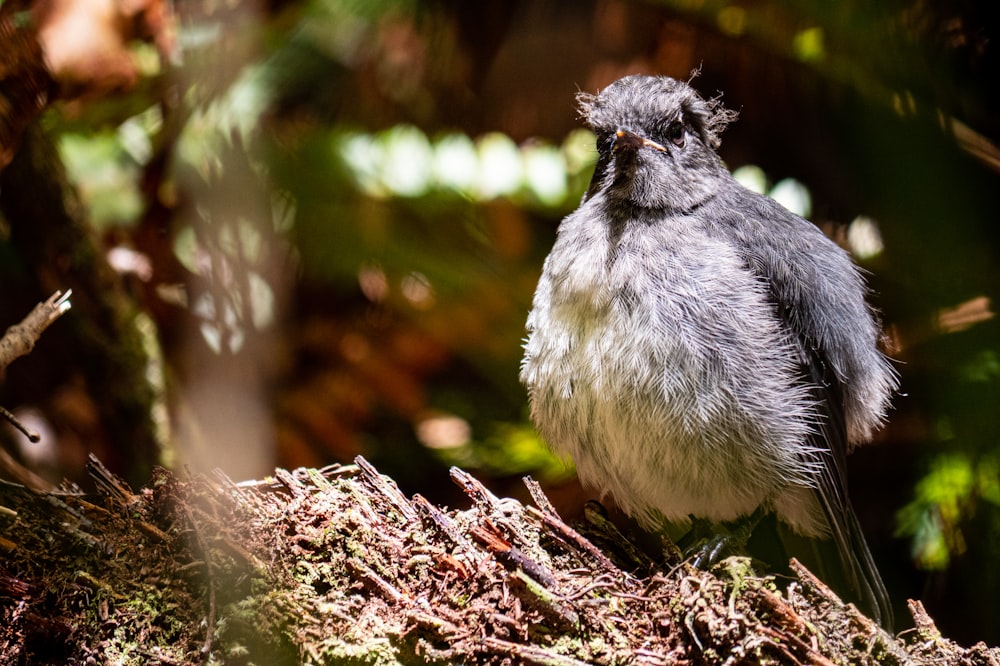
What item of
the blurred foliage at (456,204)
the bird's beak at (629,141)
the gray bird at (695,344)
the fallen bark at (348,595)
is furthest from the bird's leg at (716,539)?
the bird's beak at (629,141)

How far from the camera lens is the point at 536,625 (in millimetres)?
1816

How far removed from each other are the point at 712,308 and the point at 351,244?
1.98m

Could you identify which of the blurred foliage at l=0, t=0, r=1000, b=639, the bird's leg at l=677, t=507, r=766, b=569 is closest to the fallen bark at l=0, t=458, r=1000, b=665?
the bird's leg at l=677, t=507, r=766, b=569

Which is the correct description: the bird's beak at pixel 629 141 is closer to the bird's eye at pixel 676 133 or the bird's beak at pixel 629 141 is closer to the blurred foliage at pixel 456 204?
the bird's eye at pixel 676 133

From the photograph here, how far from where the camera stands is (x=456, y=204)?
13.2 feet

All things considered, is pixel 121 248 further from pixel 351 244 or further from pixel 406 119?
pixel 406 119

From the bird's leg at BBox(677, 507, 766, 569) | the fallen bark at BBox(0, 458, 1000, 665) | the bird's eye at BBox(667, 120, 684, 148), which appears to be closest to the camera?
the fallen bark at BBox(0, 458, 1000, 665)

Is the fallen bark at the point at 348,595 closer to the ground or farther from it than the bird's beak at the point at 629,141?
closer to the ground

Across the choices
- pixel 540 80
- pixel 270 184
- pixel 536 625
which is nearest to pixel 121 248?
pixel 270 184

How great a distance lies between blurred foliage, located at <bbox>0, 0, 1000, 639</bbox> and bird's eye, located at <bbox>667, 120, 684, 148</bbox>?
1091 millimetres

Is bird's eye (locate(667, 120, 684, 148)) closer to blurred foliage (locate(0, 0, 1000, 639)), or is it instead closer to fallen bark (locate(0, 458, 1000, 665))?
blurred foliage (locate(0, 0, 1000, 639))

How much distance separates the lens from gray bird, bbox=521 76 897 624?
2.42 metres

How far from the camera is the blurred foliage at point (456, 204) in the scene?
11.6 feet

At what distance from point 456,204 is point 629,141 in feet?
4.83
